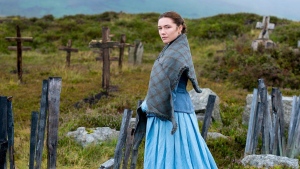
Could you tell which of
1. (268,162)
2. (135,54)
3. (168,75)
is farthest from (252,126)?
(135,54)

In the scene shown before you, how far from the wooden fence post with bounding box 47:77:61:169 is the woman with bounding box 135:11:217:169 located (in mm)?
919

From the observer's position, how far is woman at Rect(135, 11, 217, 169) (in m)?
3.92

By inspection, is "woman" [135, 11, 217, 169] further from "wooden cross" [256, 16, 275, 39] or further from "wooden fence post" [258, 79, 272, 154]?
"wooden cross" [256, 16, 275, 39]

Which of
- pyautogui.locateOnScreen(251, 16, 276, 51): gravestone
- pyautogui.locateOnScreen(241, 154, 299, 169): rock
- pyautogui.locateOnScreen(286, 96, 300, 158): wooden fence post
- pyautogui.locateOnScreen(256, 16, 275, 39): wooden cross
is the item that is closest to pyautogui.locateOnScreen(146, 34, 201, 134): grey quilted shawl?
pyautogui.locateOnScreen(241, 154, 299, 169): rock

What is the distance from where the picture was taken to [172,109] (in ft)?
12.9

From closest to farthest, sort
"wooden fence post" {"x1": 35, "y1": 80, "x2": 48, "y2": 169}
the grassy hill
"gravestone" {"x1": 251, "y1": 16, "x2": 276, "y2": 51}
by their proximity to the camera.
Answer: "wooden fence post" {"x1": 35, "y1": 80, "x2": 48, "y2": 169} → the grassy hill → "gravestone" {"x1": 251, "y1": 16, "x2": 276, "y2": 51}

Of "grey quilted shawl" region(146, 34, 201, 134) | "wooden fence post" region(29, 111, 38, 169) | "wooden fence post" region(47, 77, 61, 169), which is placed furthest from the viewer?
"wooden fence post" region(29, 111, 38, 169)

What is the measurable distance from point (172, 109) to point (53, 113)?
4.35 feet

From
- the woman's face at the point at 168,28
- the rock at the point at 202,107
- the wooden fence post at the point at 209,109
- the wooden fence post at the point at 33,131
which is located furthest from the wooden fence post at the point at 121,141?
the rock at the point at 202,107

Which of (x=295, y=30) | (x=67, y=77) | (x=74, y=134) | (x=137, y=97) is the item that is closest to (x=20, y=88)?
(x=67, y=77)

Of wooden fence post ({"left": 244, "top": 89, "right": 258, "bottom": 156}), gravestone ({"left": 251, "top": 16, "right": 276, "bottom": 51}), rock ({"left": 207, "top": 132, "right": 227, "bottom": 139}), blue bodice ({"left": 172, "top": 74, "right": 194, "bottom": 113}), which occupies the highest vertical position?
gravestone ({"left": 251, "top": 16, "right": 276, "bottom": 51})

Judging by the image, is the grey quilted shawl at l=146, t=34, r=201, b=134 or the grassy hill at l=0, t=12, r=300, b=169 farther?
the grassy hill at l=0, t=12, r=300, b=169

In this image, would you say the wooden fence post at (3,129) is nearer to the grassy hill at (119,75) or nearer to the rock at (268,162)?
the grassy hill at (119,75)

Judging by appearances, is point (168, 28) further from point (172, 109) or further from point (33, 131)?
point (33, 131)
